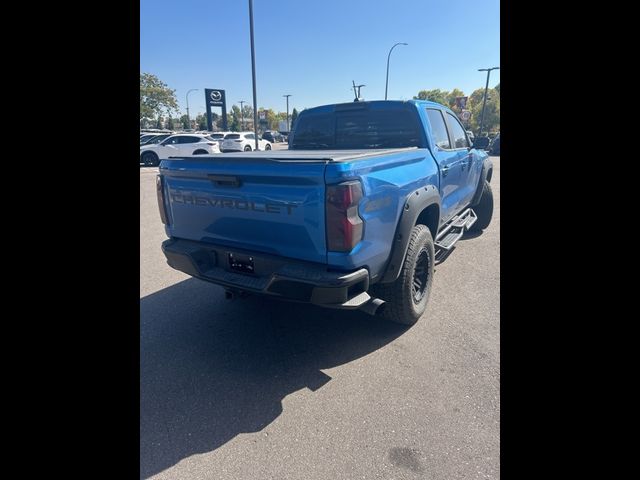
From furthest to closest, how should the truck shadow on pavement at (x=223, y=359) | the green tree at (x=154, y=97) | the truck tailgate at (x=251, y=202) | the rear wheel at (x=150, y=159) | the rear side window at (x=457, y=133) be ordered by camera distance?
the green tree at (x=154, y=97)
the rear wheel at (x=150, y=159)
the rear side window at (x=457, y=133)
the truck tailgate at (x=251, y=202)
the truck shadow on pavement at (x=223, y=359)

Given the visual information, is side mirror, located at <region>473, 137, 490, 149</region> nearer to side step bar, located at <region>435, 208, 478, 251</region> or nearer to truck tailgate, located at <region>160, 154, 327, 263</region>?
side step bar, located at <region>435, 208, 478, 251</region>

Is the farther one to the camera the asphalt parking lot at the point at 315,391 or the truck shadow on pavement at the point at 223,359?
the truck shadow on pavement at the point at 223,359

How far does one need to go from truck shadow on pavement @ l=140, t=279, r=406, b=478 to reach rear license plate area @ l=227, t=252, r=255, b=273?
2.66ft

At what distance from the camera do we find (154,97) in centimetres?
5256

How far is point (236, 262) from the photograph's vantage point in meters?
2.73

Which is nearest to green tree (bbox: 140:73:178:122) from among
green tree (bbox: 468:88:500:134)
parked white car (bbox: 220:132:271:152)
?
parked white car (bbox: 220:132:271:152)

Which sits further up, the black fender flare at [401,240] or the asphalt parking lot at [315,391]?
the black fender flare at [401,240]

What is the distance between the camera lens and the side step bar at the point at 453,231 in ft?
13.3

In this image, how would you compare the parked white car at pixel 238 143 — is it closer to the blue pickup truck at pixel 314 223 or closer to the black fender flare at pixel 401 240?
the blue pickup truck at pixel 314 223

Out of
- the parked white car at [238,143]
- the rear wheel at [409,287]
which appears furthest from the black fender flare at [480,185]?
the parked white car at [238,143]

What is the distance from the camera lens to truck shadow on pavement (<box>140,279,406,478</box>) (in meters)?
2.19

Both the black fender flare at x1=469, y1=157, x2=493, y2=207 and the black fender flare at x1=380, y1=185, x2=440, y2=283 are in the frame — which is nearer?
the black fender flare at x1=380, y1=185, x2=440, y2=283
